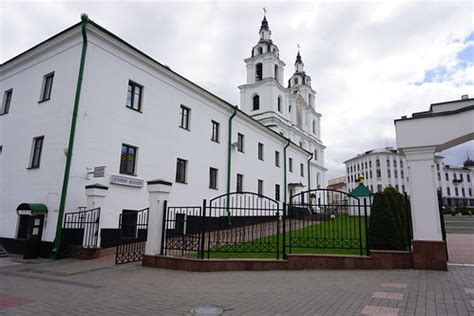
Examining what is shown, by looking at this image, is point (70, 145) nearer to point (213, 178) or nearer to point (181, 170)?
point (181, 170)

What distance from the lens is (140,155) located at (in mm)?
13953

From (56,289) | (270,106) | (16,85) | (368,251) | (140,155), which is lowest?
(56,289)

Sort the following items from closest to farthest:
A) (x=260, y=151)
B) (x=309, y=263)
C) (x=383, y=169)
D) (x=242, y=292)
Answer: (x=242, y=292), (x=309, y=263), (x=260, y=151), (x=383, y=169)

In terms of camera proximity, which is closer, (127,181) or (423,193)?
(423,193)

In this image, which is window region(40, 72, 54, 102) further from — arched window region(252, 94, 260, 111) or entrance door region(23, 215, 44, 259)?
arched window region(252, 94, 260, 111)

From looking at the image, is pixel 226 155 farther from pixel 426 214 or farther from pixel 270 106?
pixel 270 106

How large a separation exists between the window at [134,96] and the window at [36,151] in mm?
3852

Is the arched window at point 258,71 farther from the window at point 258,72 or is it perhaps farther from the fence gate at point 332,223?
the fence gate at point 332,223

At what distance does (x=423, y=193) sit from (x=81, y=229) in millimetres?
11000


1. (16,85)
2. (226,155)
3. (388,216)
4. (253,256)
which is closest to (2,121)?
(16,85)

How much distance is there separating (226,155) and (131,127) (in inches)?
304

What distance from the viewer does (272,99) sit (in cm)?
3700

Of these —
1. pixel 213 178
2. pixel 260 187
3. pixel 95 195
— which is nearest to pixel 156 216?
pixel 95 195

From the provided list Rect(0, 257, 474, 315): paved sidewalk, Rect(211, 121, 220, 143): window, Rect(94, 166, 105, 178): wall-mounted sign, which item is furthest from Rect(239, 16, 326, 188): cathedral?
Rect(0, 257, 474, 315): paved sidewalk
